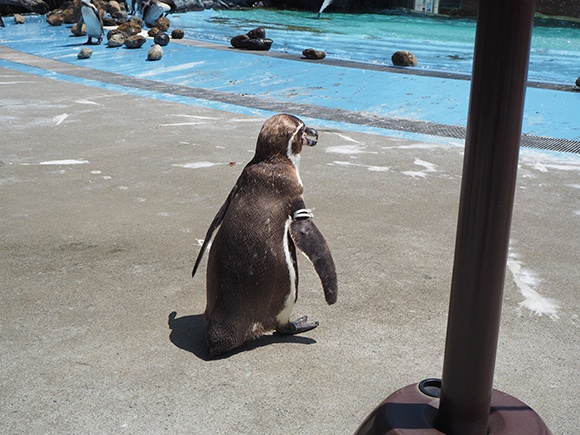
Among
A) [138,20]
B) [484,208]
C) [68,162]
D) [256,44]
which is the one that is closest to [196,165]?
[68,162]

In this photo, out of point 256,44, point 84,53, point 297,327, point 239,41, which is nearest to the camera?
point 297,327

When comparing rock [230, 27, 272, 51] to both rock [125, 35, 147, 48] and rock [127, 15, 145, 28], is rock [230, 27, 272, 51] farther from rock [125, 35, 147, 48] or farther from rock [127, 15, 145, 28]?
rock [127, 15, 145, 28]

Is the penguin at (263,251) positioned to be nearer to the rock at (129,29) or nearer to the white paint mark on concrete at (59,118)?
the white paint mark on concrete at (59,118)

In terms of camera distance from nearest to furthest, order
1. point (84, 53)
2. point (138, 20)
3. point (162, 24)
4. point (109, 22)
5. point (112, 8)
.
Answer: point (84, 53) < point (138, 20) < point (162, 24) < point (109, 22) < point (112, 8)

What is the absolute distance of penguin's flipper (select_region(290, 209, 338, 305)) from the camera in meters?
2.44

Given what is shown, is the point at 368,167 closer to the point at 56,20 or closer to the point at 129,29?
the point at 129,29

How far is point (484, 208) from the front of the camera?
1169mm

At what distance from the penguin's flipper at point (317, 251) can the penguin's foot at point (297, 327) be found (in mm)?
257

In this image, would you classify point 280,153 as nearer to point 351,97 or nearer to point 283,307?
point 283,307

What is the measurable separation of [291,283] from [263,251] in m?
0.18

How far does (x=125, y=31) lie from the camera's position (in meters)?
13.1

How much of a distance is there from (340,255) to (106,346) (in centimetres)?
131

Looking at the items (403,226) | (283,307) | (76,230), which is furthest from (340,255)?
(76,230)

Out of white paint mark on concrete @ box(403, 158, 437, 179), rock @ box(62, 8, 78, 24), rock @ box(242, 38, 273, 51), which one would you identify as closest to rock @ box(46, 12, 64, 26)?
rock @ box(62, 8, 78, 24)
